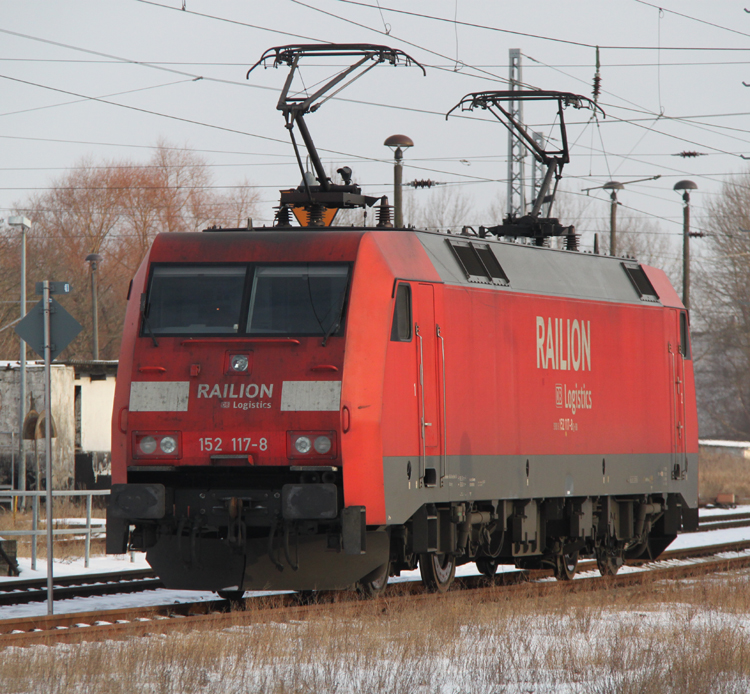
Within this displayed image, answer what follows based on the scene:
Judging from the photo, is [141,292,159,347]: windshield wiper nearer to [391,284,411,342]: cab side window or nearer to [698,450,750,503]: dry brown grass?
[391,284,411,342]: cab side window

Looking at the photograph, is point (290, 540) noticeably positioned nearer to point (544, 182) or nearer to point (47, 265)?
point (544, 182)

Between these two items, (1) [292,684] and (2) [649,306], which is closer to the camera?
(1) [292,684]

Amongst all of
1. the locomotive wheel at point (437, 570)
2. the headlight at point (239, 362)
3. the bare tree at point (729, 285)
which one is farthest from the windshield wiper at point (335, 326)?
the bare tree at point (729, 285)

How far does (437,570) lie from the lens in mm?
12445

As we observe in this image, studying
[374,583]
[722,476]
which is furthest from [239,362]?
[722,476]

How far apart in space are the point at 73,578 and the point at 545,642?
679 centimetres

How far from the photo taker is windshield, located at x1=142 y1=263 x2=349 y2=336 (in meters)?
10.7

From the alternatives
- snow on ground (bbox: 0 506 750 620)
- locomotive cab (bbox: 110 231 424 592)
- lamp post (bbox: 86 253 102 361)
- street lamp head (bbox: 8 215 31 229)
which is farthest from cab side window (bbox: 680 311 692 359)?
lamp post (bbox: 86 253 102 361)

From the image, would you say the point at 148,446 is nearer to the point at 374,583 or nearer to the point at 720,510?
the point at 374,583

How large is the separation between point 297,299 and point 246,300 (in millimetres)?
495

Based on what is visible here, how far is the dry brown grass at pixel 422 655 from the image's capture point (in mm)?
7445

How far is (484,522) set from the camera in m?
12.2

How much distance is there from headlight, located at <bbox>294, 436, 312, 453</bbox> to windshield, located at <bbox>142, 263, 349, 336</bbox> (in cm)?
97

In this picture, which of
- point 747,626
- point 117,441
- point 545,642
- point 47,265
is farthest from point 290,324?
point 47,265
